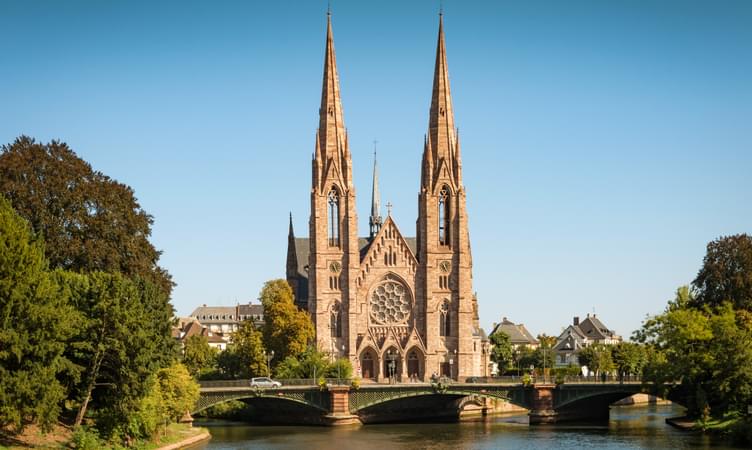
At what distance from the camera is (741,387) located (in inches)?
3295

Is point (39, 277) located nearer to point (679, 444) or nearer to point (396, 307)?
point (679, 444)

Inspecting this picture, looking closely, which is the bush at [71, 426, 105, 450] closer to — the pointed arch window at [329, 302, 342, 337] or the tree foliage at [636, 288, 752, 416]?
the tree foliage at [636, 288, 752, 416]

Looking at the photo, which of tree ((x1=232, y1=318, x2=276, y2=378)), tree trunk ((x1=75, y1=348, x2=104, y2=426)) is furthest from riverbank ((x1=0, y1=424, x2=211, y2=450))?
tree ((x1=232, y1=318, x2=276, y2=378))

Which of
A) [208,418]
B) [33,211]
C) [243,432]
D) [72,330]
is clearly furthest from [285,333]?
[72,330]

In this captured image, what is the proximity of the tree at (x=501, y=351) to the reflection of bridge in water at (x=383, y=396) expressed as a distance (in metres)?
62.1

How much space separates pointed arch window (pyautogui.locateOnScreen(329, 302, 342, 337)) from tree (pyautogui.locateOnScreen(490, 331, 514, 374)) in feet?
164

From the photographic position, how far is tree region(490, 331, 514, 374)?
173 m

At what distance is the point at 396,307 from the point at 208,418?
2536cm

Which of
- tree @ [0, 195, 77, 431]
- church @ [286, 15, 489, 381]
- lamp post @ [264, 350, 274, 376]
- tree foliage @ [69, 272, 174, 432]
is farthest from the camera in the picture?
church @ [286, 15, 489, 381]

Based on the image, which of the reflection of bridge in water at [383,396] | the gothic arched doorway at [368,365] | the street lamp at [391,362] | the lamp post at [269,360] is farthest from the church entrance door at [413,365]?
the reflection of bridge in water at [383,396]

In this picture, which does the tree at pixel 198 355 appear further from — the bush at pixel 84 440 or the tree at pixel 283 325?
the bush at pixel 84 440

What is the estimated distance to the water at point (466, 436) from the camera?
8350 centimetres

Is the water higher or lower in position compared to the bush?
lower

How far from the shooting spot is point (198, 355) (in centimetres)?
12531
